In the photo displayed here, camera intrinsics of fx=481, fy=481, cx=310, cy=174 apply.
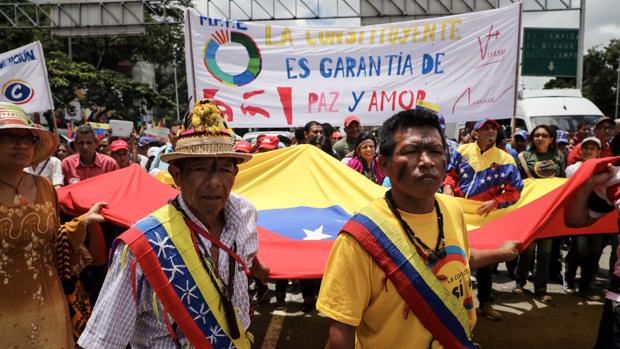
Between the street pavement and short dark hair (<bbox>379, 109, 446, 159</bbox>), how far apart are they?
3.01m

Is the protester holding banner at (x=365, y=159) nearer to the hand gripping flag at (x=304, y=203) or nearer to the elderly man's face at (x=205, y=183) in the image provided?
the hand gripping flag at (x=304, y=203)

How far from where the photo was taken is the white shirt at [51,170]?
14.5 feet

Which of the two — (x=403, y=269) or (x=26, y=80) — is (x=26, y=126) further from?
(x=26, y=80)

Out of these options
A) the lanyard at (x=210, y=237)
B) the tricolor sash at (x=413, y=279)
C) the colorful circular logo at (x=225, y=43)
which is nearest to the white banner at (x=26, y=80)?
the colorful circular logo at (x=225, y=43)

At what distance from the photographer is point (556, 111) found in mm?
11711

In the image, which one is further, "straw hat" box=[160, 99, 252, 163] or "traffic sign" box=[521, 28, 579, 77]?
"traffic sign" box=[521, 28, 579, 77]

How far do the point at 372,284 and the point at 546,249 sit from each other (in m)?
4.28

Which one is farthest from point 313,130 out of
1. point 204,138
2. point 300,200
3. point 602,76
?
point 602,76

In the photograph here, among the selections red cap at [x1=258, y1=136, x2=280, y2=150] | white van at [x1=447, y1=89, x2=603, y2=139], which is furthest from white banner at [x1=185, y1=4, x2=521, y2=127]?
white van at [x1=447, y1=89, x2=603, y2=139]

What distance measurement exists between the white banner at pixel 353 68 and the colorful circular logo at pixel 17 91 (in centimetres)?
272

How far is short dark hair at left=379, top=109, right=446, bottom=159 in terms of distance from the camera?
1700 millimetres

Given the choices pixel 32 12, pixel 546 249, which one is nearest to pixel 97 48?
pixel 32 12

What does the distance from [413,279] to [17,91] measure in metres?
6.84
